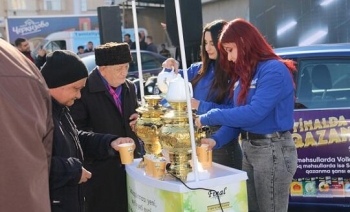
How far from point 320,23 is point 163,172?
6.28 meters

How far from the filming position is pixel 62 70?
224cm

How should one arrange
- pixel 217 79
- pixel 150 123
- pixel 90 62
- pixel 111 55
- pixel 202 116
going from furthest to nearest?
pixel 90 62 → pixel 217 79 → pixel 111 55 → pixel 202 116 → pixel 150 123

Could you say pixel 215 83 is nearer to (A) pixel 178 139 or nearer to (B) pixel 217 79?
(B) pixel 217 79

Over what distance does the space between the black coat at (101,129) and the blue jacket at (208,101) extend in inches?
21.0

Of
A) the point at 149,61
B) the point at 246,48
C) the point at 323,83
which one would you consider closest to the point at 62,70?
the point at 246,48

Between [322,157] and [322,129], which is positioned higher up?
[322,129]

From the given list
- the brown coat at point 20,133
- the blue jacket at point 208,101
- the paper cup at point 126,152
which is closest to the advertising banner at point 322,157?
the blue jacket at point 208,101

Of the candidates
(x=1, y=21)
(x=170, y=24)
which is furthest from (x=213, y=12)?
(x=170, y=24)

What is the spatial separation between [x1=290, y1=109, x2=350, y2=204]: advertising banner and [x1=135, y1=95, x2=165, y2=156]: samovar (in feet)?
5.60

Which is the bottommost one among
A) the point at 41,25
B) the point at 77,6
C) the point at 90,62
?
the point at 90,62

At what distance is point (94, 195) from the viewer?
9.91 feet

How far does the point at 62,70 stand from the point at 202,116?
0.80 meters

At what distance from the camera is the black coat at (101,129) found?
302 centimetres

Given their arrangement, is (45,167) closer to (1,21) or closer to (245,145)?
(245,145)
